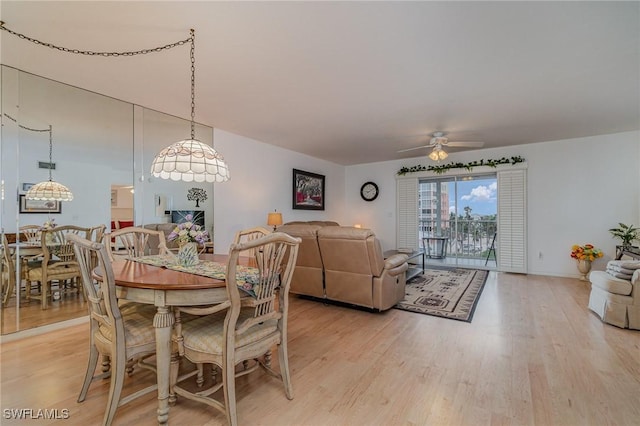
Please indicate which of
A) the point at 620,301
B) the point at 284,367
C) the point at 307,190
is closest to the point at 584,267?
the point at 620,301

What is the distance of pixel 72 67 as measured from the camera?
2607mm

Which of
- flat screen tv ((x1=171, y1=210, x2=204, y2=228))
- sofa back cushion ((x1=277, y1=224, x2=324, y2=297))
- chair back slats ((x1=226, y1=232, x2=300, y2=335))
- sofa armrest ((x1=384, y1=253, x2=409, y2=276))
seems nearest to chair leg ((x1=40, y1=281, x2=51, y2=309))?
flat screen tv ((x1=171, y1=210, x2=204, y2=228))

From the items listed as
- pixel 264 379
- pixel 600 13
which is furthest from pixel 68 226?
pixel 600 13

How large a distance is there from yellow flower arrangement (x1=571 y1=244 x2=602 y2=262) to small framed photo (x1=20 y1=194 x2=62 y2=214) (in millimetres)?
7442

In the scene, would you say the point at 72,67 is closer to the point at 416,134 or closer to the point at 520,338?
the point at 416,134

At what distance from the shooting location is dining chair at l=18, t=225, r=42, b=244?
284cm

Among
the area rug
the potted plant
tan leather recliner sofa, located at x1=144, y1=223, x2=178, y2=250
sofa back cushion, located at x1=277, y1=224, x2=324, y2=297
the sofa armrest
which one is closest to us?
the sofa armrest

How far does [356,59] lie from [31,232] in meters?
3.61

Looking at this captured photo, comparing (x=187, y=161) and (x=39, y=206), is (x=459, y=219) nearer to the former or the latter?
(x=187, y=161)

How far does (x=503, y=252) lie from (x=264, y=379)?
544 centimetres

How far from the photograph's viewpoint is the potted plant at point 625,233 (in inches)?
177

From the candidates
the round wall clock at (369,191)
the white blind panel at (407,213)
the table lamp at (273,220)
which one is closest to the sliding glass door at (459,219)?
the white blind panel at (407,213)

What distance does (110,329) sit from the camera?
162 cm

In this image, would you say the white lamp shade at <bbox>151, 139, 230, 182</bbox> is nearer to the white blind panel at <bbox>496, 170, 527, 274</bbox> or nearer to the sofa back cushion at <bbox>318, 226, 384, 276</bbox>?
the sofa back cushion at <bbox>318, 226, 384, 276</bbox>
